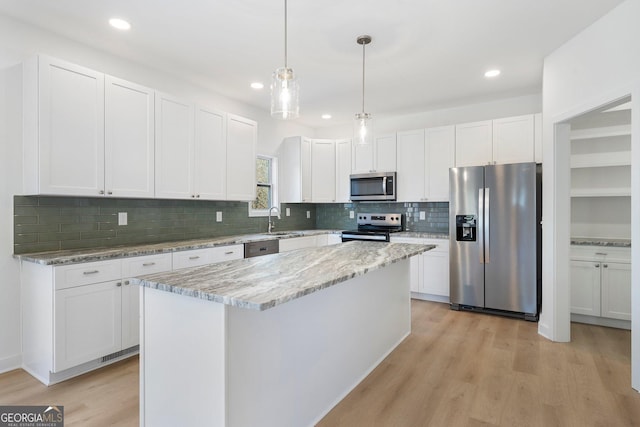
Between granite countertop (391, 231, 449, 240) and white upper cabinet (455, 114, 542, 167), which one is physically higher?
white upper cabinet (455, 114, 542, 167)

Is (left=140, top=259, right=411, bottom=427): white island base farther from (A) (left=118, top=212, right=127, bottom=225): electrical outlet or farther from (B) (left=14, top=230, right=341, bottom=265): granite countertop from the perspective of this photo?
(A) (left=118, top=212, right=127, bottom=225): electrical outlet

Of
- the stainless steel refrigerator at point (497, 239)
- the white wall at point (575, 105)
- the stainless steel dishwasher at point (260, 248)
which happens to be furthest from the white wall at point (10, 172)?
the white wall at point (575, 105)

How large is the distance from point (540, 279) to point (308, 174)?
3.40m

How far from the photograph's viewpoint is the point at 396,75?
3.81m

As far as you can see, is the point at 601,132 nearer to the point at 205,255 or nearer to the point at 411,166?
the point at 411,166

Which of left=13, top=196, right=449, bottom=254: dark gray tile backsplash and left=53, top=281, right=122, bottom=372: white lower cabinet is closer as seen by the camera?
left=53, top=281, right=122, bottom=372: white lower cabinet

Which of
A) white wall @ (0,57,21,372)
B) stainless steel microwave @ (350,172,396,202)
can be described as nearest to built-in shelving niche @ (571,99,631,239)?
stainless steel microwave @ (350,172,396,202)

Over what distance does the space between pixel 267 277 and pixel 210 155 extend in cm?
254

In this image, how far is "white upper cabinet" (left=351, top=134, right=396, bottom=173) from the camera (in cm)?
514

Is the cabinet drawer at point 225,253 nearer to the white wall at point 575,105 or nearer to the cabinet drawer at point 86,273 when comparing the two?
the cabinet drawer at point 86,273

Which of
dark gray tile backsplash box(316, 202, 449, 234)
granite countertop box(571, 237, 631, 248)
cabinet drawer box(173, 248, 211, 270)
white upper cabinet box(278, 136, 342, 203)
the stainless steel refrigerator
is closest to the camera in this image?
cabinet drawer box(173, 248, 211, 270)

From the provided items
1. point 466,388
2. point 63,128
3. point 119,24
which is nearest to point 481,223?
point 466,388

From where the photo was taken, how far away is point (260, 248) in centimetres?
408

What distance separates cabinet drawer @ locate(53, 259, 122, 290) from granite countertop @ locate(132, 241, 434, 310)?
122cm
